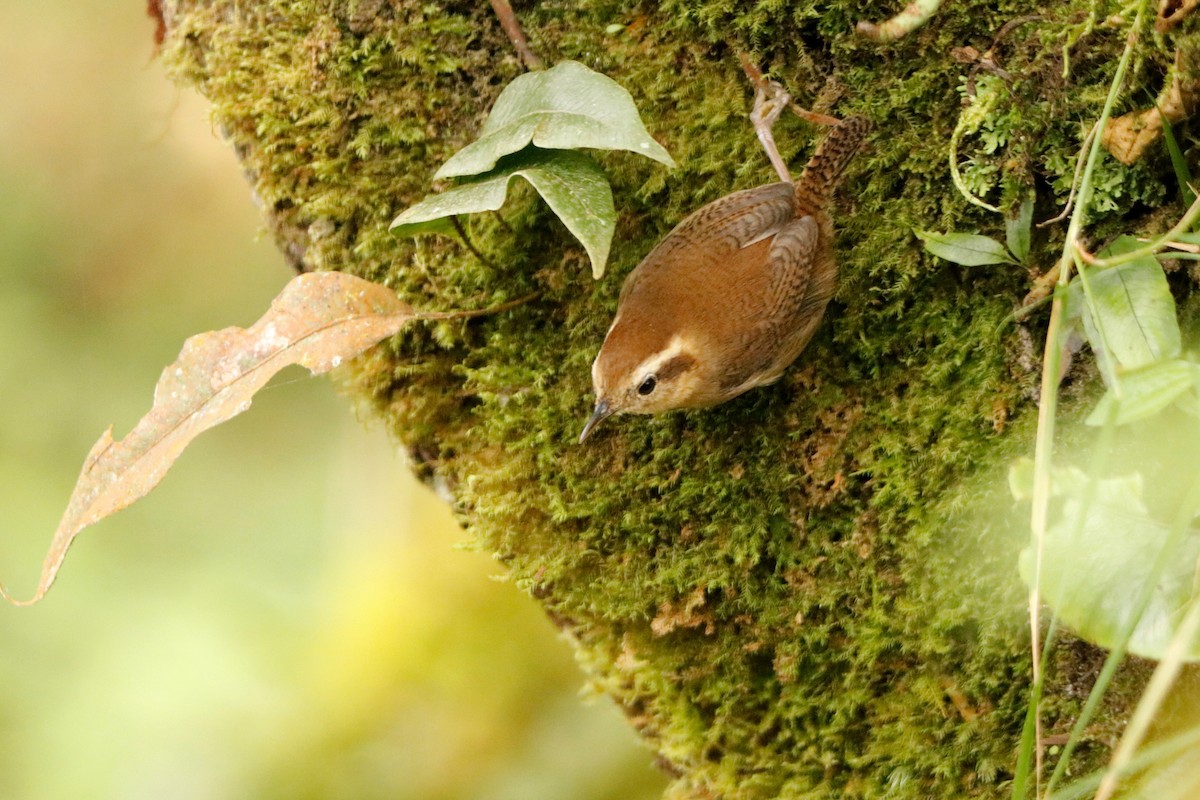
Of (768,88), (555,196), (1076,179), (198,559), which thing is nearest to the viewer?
(1076,179)

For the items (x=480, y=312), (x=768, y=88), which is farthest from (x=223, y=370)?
(x=768, y=88)

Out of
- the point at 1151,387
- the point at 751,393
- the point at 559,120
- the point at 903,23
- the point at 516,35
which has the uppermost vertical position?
the point at 516,35

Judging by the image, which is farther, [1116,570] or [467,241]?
[467,241]

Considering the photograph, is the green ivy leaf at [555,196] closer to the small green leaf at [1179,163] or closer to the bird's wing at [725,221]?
the bird's wing at [725,221]

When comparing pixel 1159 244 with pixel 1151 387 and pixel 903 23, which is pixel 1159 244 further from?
pixel 903 23

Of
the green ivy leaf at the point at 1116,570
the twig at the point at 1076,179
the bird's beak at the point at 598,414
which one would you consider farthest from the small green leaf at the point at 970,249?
the bird's beak at the point at 598,414

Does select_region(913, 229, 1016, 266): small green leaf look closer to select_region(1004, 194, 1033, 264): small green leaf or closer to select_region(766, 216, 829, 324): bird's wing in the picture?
select_region(1004, 194, 1033, 264): small green leaf
